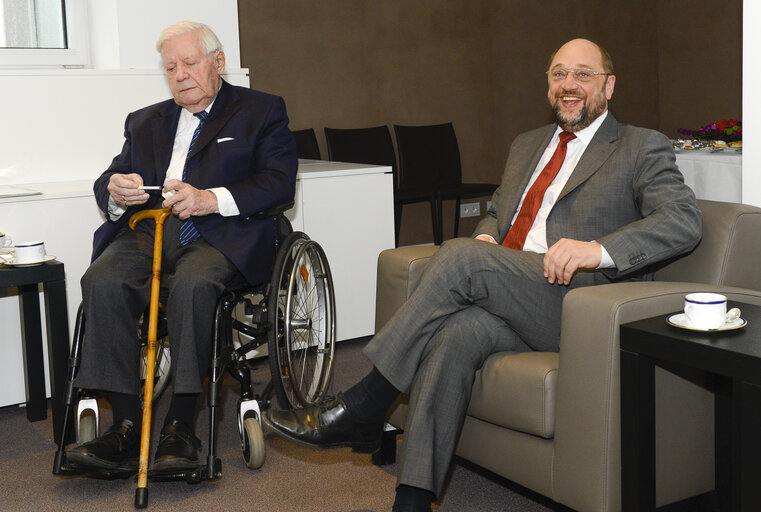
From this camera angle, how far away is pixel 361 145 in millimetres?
5602

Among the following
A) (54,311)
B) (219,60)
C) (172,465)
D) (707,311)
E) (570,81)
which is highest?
(219,60)

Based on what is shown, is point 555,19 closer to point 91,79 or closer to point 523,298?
point 91,79

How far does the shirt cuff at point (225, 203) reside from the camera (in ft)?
8.71

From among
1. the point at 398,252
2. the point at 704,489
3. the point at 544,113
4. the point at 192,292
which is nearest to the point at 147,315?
the point at 192,292

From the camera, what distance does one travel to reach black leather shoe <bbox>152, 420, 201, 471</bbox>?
2371 millimetres

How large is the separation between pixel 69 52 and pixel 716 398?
123 inches

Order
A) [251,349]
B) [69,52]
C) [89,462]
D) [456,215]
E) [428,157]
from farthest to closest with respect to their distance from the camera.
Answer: [456,215] < [428,157] < [69,52] < [251,349] < [89,462]

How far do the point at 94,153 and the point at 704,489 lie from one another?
106 inches

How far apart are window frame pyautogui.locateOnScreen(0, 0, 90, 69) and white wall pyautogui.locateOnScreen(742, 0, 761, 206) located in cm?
278

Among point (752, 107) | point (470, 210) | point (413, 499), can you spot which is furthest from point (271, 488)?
point (470, 210)

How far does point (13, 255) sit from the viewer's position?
291 centimetres

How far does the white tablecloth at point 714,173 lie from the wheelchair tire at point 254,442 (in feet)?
5.68

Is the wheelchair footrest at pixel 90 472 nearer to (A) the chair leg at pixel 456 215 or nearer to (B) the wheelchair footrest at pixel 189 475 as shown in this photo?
(B) the wheelchair footrest at pixel 189 475

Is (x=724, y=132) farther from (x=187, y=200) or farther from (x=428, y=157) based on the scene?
→ (x=428, y=157)
